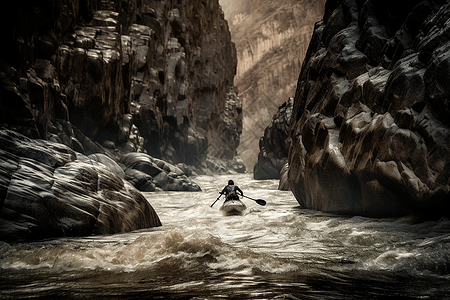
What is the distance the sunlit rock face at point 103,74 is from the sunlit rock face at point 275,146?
10375mm

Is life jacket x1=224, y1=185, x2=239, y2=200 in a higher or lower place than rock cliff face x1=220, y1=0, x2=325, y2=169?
lower

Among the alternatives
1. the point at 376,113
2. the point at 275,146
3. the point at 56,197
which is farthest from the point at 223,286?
the point at 275,146

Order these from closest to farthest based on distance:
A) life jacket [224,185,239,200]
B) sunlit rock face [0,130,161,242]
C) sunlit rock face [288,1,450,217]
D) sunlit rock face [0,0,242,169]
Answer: sunlit rock face [0,130,161,242]
sunlit rock face [288,1,450,217]
life jacket [224,185,239,200]
sunlit rock face [0,0,242,169]

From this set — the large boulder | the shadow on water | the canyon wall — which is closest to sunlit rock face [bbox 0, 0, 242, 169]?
the canyon wall

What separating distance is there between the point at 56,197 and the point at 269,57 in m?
102

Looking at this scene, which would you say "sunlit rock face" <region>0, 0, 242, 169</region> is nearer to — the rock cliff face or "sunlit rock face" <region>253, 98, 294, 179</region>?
"sunlit rock face" <region>253, 98, 294, 179</region>

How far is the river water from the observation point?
2.32m

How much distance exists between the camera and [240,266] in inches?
125

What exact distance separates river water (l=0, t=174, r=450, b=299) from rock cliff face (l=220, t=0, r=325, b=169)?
89.6m

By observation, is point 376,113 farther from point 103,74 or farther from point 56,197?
point 103,74

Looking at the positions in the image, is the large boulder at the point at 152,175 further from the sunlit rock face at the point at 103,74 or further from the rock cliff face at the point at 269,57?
the rock cliff face at the point at 269,57

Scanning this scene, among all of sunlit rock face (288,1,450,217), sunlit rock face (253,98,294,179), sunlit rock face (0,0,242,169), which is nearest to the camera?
sunlit rock face (288,1,450,217)

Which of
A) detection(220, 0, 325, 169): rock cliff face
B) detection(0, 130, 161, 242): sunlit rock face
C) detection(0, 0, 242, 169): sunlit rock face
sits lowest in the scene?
detection(0, 130, 161, 242): sunlit rock face

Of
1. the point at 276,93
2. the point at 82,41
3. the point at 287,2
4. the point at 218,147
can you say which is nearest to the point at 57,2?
the point at 82,41
